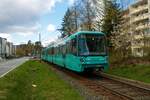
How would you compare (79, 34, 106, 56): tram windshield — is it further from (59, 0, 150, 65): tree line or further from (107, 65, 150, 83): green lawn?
(59, 0, 150, 65): tree line

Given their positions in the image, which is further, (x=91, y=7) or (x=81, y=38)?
(x=91, y=7)

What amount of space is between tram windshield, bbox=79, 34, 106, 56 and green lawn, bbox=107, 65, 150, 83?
2.57 meters

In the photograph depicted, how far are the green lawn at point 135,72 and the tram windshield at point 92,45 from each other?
2573mm

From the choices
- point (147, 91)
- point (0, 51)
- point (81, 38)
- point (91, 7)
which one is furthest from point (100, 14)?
point (0, 51)

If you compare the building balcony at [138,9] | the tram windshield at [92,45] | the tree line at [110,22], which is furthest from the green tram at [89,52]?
the building balcony at [138,9]

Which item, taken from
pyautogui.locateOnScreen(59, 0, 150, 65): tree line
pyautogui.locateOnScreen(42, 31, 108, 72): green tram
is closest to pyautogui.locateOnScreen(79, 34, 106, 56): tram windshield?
pyautogui.locateOnScreen(42, 31, 108, 72): green tram

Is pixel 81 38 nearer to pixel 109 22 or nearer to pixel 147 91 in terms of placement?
pixel 147 91

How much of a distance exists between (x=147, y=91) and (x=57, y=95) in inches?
161

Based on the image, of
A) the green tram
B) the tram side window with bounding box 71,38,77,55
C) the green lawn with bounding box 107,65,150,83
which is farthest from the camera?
the tram side window with bounding box 71,38,77,55

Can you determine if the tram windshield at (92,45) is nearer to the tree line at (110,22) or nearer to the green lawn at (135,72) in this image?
the green lawn at (135,72)

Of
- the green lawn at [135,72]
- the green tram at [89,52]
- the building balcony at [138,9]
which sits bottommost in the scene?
the green lawn at [135,72]

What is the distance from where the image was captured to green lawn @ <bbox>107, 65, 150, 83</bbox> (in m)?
23.6

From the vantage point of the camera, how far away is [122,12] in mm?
46594

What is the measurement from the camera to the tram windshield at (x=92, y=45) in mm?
25531
